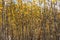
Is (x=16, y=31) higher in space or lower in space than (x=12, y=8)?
lower

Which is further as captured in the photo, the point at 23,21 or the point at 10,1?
the point at 23,21

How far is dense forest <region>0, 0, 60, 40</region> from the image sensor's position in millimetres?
8695

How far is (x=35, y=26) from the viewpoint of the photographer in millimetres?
9406

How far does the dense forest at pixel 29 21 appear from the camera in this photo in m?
8.70

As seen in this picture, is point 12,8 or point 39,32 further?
point 39,32

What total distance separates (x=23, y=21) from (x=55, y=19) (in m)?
1.25

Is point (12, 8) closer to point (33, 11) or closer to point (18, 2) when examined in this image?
point (18, 2)

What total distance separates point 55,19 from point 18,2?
146cm

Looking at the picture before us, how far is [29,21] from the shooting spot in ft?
30.9

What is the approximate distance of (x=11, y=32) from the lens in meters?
9.10

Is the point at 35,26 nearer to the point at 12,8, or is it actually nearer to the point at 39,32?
the point at 39,32

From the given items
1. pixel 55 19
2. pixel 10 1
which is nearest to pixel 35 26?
pixel 55 19

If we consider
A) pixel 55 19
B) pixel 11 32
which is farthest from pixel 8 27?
pixel 55 19

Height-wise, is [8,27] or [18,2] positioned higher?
[18,2]
